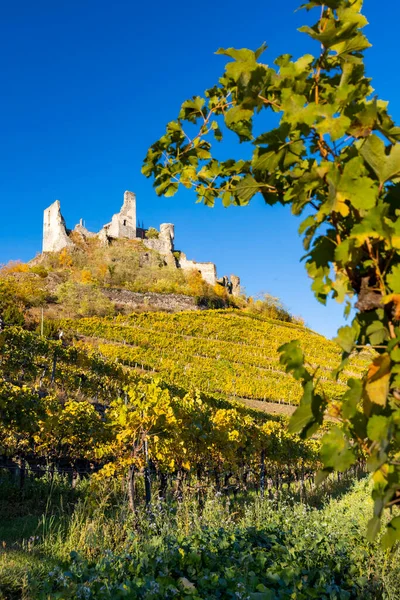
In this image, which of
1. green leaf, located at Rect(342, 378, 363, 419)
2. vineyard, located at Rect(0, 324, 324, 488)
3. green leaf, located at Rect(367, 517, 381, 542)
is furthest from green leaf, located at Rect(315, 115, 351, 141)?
vineyard, located at Rect(0, 324, 324, 488)

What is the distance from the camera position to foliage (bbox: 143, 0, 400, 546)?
2.89 ft

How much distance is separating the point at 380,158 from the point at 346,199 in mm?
99

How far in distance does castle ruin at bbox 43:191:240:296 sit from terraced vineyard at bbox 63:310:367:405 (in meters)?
13.7

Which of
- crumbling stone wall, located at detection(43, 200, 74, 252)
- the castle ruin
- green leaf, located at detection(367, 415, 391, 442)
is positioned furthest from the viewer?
the castle ruin

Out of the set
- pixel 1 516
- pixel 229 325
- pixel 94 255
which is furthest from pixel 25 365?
pixel 94 255

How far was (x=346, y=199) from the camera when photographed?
93 centimetres

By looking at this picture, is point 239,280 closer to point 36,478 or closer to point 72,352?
point 72,352

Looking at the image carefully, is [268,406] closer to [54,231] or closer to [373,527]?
[373,527]

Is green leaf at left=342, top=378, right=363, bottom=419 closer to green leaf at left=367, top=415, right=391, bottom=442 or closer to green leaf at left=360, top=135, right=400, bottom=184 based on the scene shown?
green leaf at left=367, top=415, right=391, bottom=442

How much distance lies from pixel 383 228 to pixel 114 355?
24.1m

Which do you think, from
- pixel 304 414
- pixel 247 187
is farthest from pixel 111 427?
pixel 304 414

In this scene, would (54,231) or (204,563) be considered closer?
(204,563)

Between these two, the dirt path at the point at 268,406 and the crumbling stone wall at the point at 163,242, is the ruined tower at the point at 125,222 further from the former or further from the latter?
the dirt path at the point at 268,406

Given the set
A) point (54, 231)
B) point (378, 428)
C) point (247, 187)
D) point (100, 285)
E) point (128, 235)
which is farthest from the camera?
point (128, 235)
